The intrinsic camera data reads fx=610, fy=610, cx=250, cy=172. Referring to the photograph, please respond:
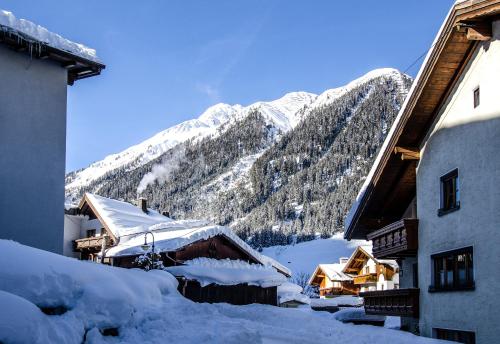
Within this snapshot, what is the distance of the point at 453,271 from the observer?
16203 mm

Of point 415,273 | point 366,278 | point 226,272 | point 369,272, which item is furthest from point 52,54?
point 366,278

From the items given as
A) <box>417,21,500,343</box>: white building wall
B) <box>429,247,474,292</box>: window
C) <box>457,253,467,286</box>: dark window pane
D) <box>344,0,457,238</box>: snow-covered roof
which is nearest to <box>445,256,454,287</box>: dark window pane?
Answer: <box>429,247,474,292</box>: window

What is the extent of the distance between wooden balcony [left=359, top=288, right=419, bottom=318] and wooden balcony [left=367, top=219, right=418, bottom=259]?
122 centimetres

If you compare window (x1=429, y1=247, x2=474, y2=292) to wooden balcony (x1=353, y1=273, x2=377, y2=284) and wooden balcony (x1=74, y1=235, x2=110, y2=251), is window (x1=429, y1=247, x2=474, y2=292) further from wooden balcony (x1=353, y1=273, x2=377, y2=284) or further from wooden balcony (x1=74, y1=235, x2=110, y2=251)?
wooden balcony (x1=353, y1=273, x2=377, y2=284)

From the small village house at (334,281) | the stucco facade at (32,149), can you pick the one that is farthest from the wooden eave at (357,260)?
the stucco facade at (32,149)

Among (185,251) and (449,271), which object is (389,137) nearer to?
(449,271)

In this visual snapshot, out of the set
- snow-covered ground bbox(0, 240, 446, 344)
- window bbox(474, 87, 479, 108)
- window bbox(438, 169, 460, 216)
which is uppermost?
window bbox(474, 87, 479, 108)

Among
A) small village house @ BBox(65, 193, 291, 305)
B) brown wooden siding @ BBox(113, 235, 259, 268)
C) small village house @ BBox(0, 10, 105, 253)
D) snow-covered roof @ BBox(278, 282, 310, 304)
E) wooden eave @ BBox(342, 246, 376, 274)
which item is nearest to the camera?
small village house @ BBox(0, 10, 105, 253)

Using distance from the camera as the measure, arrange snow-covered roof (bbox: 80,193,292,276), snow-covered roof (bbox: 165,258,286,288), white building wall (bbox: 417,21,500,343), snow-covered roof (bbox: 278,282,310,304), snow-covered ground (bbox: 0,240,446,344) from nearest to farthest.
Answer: snow-covered ground (bbox: 0,240,446,344), white building wall (bbox: 417,21,500,343), snow-covered roof (bbox: 165,258,286,288), snow-covered roof (bbox: 80,193,292,276), snow-covered roof (bbox: 278,282,310,304)

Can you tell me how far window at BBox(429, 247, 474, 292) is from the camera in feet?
49.9

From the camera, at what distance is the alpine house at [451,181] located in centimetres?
1406

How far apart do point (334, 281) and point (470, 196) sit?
62297 millimetres

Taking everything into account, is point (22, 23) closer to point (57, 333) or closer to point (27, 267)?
point (27, 267)

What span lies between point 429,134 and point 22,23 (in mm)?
11937
